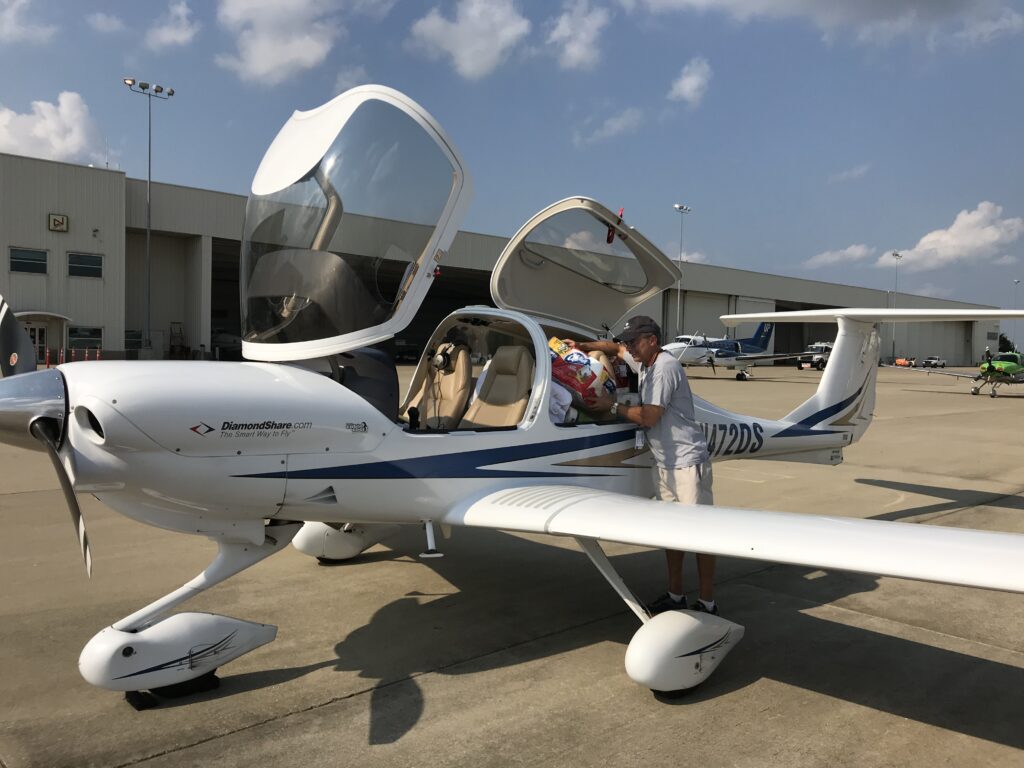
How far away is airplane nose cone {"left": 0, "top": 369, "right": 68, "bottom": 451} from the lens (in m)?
2.97

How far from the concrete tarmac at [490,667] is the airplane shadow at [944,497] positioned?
259 centimetres

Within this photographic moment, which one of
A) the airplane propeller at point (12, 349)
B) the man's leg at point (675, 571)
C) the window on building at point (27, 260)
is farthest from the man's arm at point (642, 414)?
the window on building at point (27, 260)

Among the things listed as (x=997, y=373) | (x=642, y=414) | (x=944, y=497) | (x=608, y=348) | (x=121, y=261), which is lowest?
(x=944, y=497)

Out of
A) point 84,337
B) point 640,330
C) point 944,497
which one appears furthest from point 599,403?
point 84,337

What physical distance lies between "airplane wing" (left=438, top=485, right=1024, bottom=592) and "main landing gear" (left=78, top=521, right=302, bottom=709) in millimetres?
1193

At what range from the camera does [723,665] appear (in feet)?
12.9

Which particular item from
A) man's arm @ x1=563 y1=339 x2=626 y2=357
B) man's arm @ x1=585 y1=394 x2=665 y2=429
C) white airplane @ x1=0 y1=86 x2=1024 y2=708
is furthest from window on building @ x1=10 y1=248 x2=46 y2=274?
man's arm @ x1=585 y1=394 x2=665 y2=429

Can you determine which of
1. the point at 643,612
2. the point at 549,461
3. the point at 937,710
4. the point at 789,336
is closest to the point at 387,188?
the point at 549,461

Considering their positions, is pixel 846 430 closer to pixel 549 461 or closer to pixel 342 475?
pixel 549 461

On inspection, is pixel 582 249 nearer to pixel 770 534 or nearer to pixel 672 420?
pixel 672 420

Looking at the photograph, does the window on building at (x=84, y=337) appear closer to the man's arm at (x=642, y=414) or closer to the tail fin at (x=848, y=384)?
the tail fin at (x=848, y=384)

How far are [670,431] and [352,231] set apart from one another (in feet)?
7.44

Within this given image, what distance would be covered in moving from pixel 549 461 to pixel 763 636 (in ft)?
5.40

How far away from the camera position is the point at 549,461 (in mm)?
4562
